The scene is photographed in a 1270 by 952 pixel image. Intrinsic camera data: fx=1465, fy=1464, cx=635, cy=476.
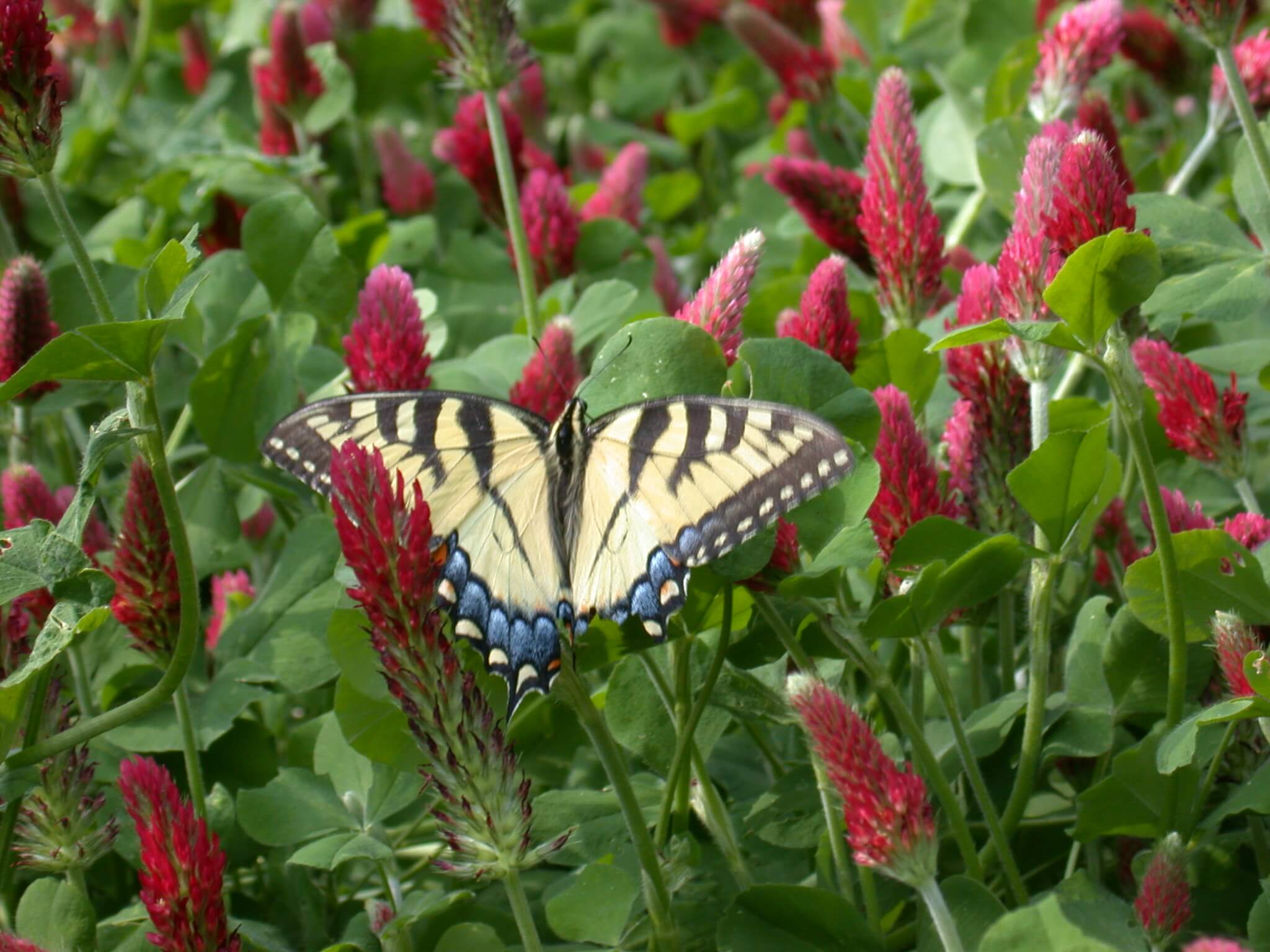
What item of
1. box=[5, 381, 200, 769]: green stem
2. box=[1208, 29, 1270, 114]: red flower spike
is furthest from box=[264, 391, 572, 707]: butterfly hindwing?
box=[1208, 29, 1270, 114]: red flower spike

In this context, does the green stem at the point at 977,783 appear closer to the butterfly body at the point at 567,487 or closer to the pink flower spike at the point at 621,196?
the butterfly body at the point at 567,487

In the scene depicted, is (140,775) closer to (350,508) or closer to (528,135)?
(350,508)

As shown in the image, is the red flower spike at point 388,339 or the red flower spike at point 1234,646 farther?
the red flower spike at point 388,339

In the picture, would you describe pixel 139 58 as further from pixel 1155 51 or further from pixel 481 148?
pixel 1155 51

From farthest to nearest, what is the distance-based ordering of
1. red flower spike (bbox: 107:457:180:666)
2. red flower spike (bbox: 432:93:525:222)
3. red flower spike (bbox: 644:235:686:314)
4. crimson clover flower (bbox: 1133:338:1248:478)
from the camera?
red flower spike (bbox: 432:93:525:222), red flower spike (bbox: 644:235:686:314), crimson clover flower (bbox: 1133:338:1248:478), red flower spike (bbox: 107:457:180:666)

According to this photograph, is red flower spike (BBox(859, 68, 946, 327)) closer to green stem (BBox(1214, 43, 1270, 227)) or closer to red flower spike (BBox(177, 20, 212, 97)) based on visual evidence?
green stem (BBox(1214, 43, 1270, 227))

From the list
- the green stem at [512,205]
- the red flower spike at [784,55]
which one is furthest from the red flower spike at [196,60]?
the green stem at [512,205]
